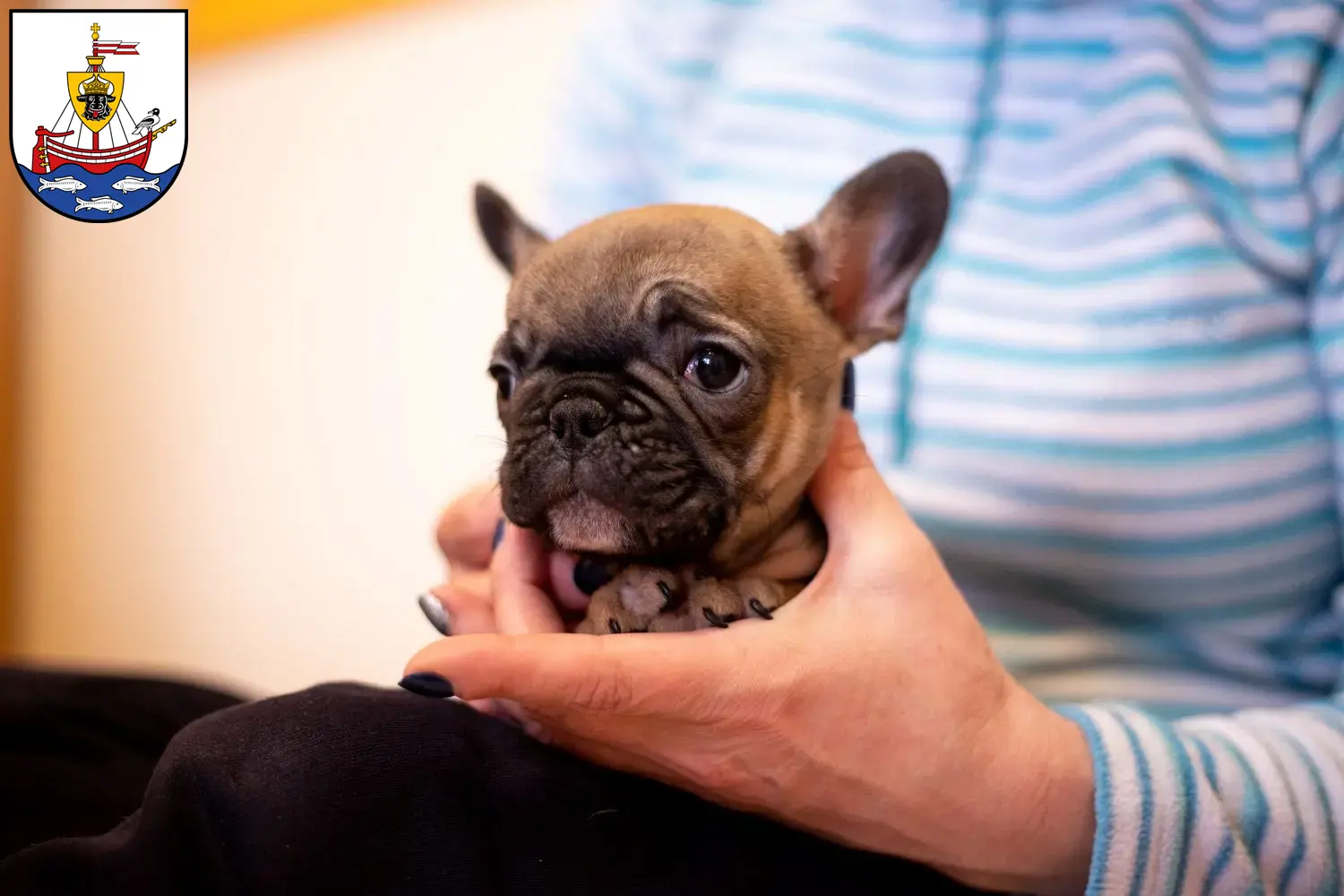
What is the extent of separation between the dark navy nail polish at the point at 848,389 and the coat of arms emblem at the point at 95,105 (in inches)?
39.2

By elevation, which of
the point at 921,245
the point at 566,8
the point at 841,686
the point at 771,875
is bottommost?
the point at 771,875

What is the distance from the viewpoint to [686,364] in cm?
137

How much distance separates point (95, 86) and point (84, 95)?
2 cm

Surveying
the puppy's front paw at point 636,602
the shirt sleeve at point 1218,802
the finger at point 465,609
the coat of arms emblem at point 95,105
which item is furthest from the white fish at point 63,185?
the shirt sleeve at point 1218,802

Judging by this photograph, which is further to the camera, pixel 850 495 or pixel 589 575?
pixel 589 575

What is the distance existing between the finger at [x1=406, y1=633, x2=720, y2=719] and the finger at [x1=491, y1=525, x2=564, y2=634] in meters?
0.25

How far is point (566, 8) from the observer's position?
107 inches

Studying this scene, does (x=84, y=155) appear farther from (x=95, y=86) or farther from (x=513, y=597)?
(x=513, y=597)

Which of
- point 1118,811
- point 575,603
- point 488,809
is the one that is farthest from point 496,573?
point 1118,811

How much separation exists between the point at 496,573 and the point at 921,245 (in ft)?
2.81

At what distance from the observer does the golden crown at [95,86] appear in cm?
110

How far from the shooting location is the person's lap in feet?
3.11

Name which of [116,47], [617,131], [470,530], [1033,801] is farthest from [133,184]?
[1033,801]

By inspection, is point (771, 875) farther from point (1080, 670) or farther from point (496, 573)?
point (1080, 670)
